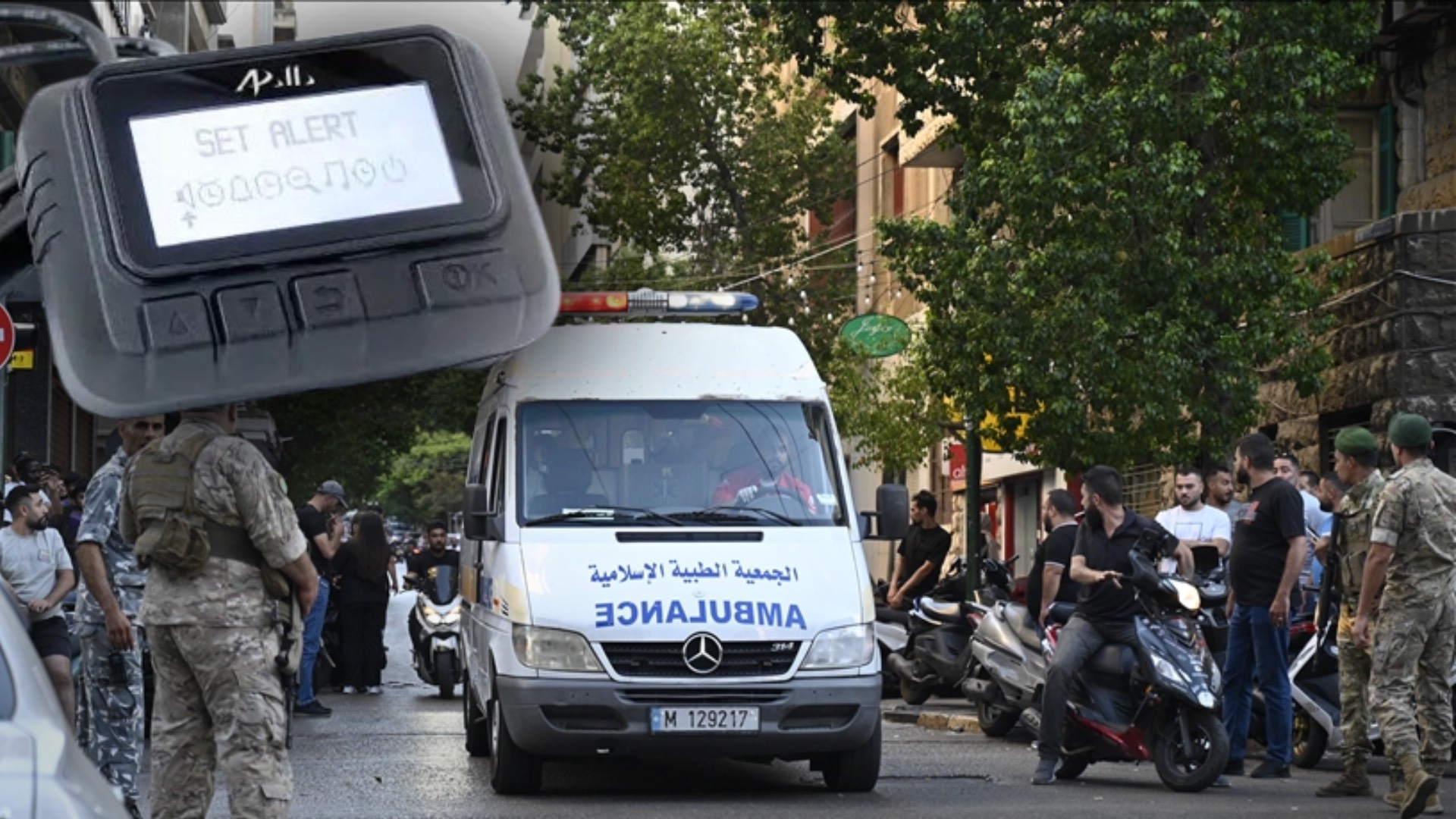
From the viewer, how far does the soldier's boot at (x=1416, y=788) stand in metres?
9.55

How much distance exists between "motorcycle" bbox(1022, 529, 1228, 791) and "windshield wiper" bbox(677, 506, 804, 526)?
70.7 inches

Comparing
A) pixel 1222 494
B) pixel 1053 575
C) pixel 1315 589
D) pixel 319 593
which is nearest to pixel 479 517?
pixel 1053 575

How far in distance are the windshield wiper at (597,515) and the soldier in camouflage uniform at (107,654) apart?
279cm

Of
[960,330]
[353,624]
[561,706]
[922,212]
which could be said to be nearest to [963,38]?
[960,330]

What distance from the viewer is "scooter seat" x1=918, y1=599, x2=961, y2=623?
1752 centimetres

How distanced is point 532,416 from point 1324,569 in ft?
13.6

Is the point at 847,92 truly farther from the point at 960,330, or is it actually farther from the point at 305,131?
the point at 305,131

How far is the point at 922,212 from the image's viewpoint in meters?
35.3

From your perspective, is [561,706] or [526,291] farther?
[561,706]

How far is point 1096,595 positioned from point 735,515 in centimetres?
202

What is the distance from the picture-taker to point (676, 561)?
1068 centimetres

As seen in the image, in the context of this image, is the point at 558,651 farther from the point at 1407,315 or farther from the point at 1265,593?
the point at 1407,315

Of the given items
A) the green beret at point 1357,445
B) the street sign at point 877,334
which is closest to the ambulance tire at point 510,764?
the green beret at point 1357,445

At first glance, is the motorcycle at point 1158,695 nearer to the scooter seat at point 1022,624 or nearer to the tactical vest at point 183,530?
the scooter seat at point 1022,624
